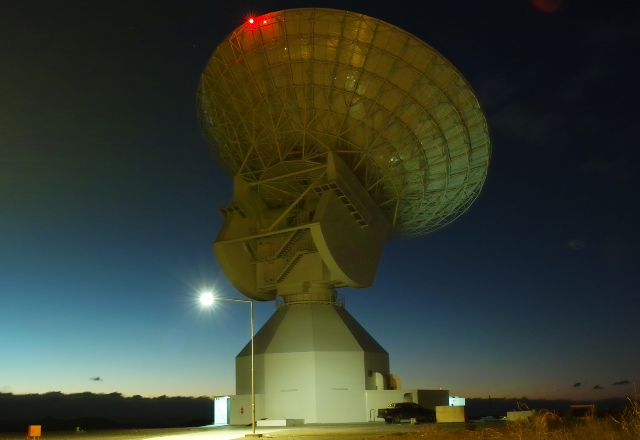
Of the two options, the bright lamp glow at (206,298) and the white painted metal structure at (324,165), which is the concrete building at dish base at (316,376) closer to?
the white painted metal structure at (324,165)

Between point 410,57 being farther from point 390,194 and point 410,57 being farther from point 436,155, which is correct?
point 390,194

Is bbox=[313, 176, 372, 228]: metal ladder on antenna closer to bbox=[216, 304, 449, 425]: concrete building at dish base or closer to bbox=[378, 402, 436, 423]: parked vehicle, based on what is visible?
bbox=[216, 304, 449, 425]: concrete building at dish base

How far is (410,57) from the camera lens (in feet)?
114

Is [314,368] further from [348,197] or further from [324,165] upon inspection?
[324,165]

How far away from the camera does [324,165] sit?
124ft

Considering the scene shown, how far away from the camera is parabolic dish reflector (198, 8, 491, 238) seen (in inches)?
1358

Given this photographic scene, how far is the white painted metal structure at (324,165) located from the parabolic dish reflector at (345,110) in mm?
74

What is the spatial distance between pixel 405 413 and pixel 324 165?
15.0 m

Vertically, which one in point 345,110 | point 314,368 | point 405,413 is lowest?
point 405,413

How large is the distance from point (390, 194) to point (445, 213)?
4360 millimetres

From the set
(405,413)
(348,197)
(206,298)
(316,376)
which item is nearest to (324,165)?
(348,197)

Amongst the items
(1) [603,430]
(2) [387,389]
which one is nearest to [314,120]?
(2) [387,389]

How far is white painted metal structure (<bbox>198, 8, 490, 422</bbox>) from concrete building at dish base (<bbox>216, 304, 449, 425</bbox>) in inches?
3.3

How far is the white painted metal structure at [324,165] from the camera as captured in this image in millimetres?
35188
